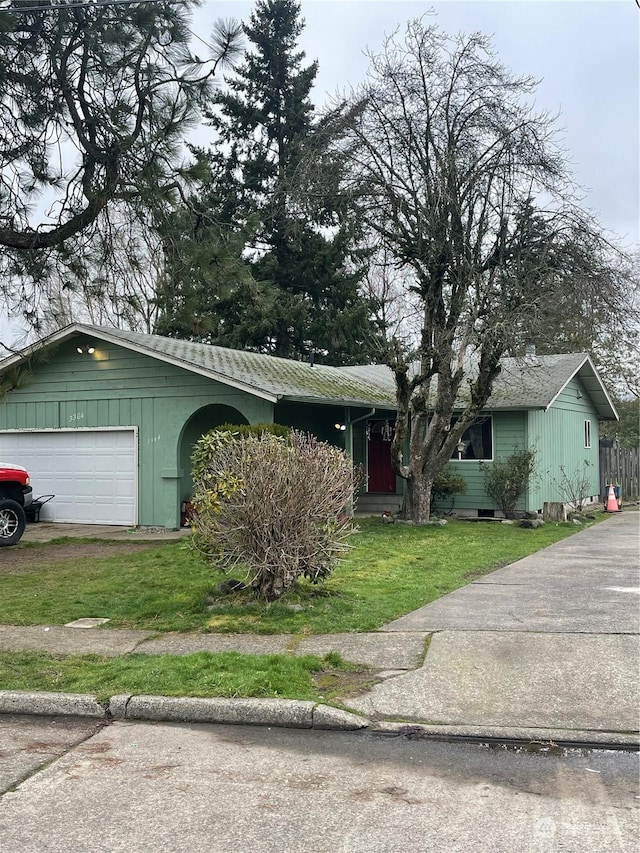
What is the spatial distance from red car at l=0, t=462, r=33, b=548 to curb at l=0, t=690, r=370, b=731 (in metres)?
8.74

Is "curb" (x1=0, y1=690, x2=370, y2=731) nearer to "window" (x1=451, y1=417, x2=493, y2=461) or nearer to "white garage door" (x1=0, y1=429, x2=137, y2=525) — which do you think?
"white garage door" (x1=0, y1=429, x2=137, y2=525)

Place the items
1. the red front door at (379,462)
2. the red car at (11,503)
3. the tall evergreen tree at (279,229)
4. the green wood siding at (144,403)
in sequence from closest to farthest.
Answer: the red car at (11,503) < the green wood siding at (144,403) < the red front door at (379,462) < the tall evergreen tree at (279,229)

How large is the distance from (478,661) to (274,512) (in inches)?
103

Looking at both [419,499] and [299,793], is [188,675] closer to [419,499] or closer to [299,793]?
[299,793]

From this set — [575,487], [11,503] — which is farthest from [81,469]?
[575,487]

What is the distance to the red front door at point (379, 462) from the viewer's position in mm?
20969

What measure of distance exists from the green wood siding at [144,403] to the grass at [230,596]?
9.25 ft

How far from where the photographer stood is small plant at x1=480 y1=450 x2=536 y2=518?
18.1 meters

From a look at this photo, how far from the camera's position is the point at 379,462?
2116 cm

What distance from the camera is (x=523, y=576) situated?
1023 centimetres

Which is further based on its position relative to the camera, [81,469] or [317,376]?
[317,376]

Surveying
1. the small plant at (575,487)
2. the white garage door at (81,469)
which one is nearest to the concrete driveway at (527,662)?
the white garage door at (81,469)

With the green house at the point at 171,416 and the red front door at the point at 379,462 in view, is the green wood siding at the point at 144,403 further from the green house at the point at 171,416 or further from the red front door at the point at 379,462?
the red front door at the point at 379,462

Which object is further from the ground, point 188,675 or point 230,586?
point 230,586
